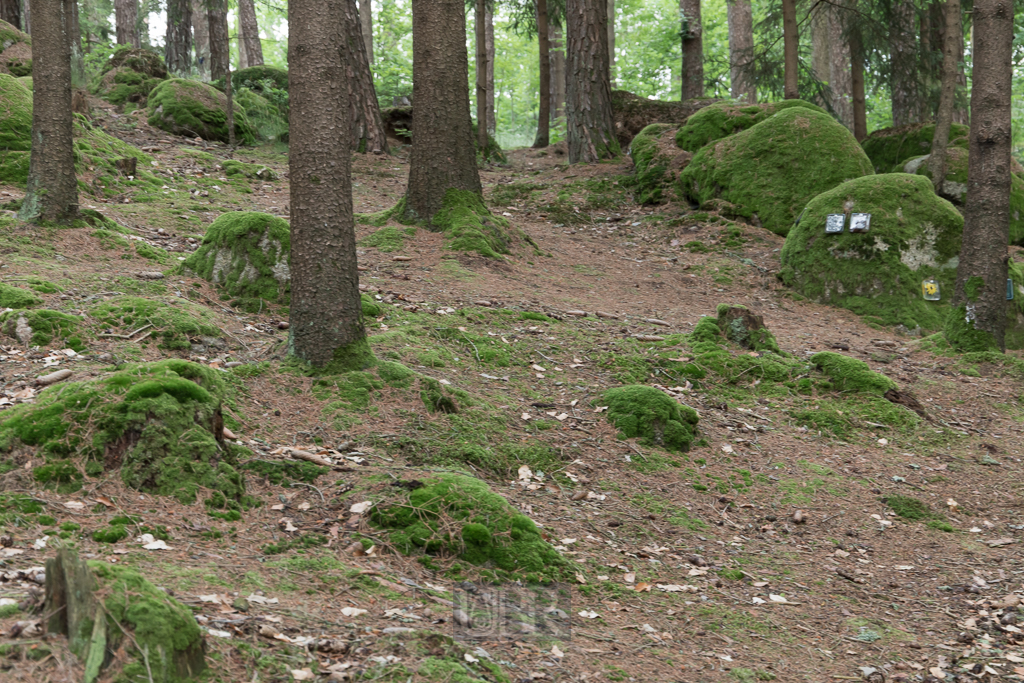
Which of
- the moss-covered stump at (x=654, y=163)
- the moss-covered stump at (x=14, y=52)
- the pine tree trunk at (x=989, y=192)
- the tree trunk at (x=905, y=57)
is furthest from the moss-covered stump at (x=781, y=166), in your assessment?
the moss-covered stump at (x=14, y=52)

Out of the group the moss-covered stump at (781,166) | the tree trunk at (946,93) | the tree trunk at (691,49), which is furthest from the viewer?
the tree trunk at (691,49)

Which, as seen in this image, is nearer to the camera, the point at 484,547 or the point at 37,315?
the point at 484,547

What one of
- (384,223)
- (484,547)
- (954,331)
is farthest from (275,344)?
(954,331)

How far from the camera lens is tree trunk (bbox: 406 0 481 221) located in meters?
9.73

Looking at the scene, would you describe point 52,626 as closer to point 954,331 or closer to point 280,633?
point 280,633

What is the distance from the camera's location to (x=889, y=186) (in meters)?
11.2

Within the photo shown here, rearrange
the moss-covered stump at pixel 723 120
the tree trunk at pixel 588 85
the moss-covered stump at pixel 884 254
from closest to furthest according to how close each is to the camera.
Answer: the moss-covered stump at pixel 884 254 → the moss-covered stump at pixel 723 120 → the tree trunk at pixel 588 85

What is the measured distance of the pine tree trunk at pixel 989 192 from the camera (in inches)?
355

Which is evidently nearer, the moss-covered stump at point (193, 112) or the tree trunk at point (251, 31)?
the moss-covered stump at point (193, 112)

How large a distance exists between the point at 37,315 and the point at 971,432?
318 inches

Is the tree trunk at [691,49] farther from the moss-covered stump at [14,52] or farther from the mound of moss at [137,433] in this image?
the mound of moss at [137,433]

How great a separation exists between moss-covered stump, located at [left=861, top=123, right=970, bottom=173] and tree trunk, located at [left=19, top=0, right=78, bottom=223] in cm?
1313

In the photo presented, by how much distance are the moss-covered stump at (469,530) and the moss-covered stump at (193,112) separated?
13.0 m

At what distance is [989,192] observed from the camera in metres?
9.07
